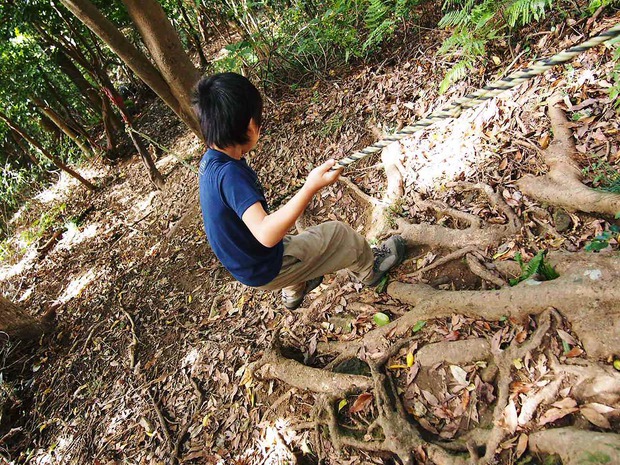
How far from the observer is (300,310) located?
12.3ft

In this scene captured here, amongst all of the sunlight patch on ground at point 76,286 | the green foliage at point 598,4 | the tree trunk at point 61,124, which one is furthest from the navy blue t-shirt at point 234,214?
the tree trunk at point 61,124

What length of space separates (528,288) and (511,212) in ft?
3.05

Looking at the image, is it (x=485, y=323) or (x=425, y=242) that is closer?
(x=485, y=323)

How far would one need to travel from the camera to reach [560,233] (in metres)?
2.84

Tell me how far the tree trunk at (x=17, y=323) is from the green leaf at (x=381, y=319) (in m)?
5.45

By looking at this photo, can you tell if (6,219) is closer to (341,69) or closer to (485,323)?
(341,69)

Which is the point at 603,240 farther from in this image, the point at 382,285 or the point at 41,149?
the point at 41,149

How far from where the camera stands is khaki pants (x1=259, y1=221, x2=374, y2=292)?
2945mm

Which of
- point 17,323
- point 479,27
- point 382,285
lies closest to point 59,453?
point 17,323

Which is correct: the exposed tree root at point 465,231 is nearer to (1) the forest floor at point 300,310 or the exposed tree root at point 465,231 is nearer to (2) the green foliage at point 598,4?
(1) the forest floor at point 300,310

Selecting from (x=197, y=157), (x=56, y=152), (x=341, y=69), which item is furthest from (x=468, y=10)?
(x=56, y=152)

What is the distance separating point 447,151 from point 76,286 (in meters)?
6.43

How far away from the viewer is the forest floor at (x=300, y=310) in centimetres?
276

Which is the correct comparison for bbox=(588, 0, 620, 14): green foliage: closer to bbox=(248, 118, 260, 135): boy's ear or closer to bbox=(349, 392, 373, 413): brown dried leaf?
bbox=(248, 118, 260, 135): boy's ear
